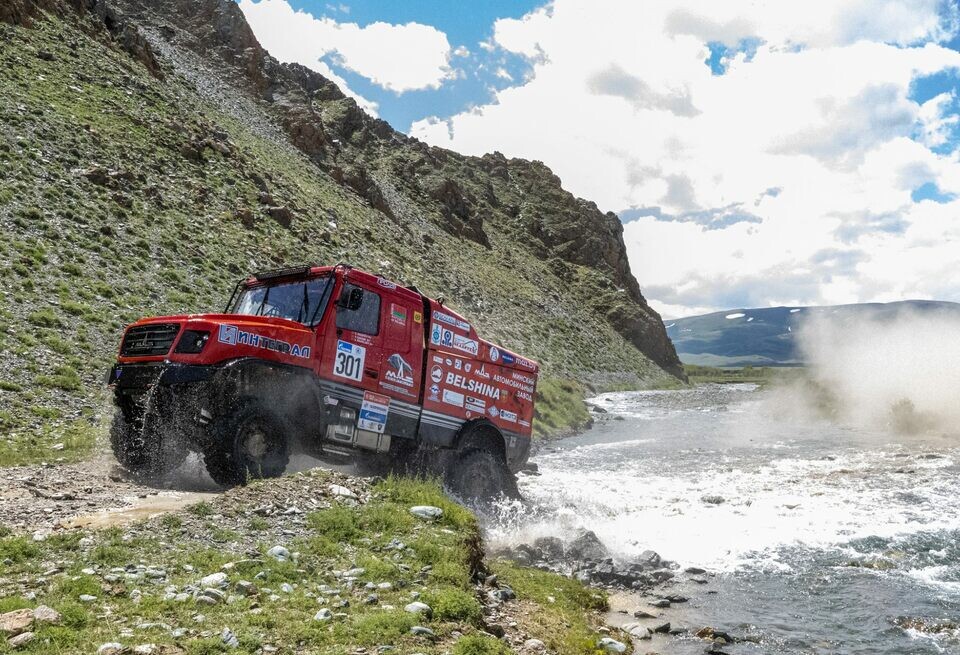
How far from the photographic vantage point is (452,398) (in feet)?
44.3

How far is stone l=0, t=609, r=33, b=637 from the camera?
4.83m

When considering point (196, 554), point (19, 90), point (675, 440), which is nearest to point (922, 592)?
point (196, 554)

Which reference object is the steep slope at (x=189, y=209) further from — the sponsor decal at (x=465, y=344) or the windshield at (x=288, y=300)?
the sponsor decal at (x=465, y=344)

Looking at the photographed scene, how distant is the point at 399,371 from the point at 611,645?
20.8 feet

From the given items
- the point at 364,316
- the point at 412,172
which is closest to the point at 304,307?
the point at 364,316

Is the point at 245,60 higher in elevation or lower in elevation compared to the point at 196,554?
higher

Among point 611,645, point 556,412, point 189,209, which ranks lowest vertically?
point 611,645

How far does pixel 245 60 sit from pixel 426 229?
2776cm

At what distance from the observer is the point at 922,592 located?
10203 mm

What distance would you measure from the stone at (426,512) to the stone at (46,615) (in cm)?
470

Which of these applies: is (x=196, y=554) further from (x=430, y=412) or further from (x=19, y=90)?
(x=19, y=90)

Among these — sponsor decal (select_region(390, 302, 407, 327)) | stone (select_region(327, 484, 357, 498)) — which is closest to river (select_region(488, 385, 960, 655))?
stone (select_region(327, 484, 357, 498))

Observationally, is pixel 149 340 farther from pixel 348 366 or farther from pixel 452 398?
pixel 452 398

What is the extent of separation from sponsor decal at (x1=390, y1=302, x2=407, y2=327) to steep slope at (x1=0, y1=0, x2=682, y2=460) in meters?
7.23
